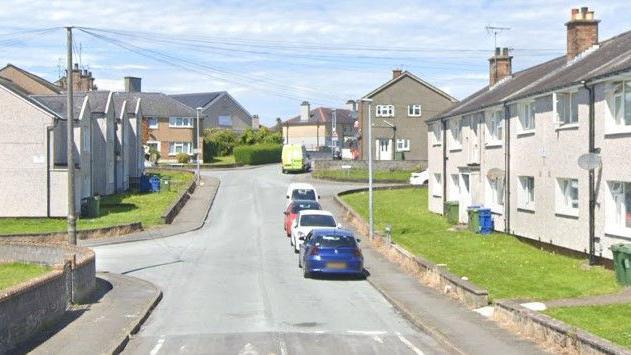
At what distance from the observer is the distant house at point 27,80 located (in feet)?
253

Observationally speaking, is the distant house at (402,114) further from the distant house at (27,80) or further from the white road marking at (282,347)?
the white road marking at (282,347)

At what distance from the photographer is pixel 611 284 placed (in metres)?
21.2

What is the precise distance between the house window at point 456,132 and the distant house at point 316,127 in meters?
74.4

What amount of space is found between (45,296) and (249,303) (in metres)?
5.63

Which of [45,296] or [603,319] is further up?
[45,296]

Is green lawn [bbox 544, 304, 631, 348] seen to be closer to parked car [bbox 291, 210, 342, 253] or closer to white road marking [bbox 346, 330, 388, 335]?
white road marking [bbox 346, 330, 388, 335]

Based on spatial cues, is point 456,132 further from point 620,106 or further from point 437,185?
point 620,106

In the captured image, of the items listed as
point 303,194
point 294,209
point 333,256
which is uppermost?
point 303,194

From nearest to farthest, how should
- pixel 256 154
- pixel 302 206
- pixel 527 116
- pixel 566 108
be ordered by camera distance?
pixel 566 108
pixel 527 116
pixel 302 206
pixel 256 154

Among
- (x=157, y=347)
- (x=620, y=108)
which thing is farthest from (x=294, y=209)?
(x=157, y=347)

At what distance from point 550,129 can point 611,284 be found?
29.3ft

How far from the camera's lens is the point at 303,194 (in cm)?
4638

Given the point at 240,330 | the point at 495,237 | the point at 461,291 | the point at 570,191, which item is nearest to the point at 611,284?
the point at 461,291

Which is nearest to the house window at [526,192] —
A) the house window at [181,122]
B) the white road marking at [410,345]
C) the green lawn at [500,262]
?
the green lawn at [500,262]
